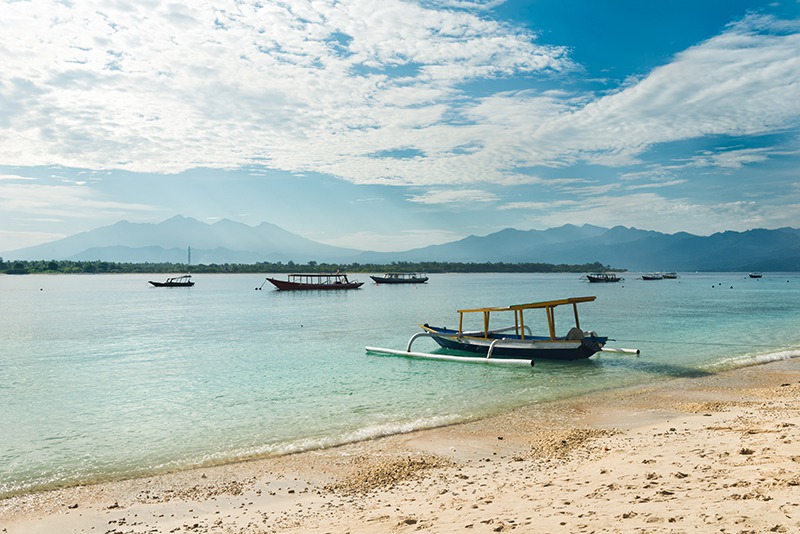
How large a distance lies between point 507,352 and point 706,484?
1781cm

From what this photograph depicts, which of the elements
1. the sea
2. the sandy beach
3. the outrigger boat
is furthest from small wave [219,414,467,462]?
the outrigger boat

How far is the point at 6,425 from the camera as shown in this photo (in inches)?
614

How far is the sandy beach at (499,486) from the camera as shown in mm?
6730

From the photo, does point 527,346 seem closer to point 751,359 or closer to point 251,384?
point 751,359

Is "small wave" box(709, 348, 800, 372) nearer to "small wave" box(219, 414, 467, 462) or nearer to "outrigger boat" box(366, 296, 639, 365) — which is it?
"outrigger boat" box(366, 296, 639, 365)

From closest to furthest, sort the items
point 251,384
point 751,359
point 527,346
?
1. point 251,384
2. point 751,359
3. point 527,346

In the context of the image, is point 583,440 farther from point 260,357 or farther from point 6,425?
point 260,357

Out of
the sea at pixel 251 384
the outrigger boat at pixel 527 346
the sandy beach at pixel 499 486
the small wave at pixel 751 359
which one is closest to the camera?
the sandy beach at pixel 499 486

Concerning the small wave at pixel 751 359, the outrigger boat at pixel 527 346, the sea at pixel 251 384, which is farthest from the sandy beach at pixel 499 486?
the outrigger boat at pixel 527 346

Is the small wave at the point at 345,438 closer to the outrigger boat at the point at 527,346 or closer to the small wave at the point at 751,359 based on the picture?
the outrigger boat at the point at 527,346

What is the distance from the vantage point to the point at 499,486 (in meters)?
8.65

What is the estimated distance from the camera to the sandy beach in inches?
265

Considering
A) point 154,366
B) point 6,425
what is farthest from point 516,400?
point 154,366

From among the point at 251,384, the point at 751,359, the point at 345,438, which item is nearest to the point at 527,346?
the point at 751,359
